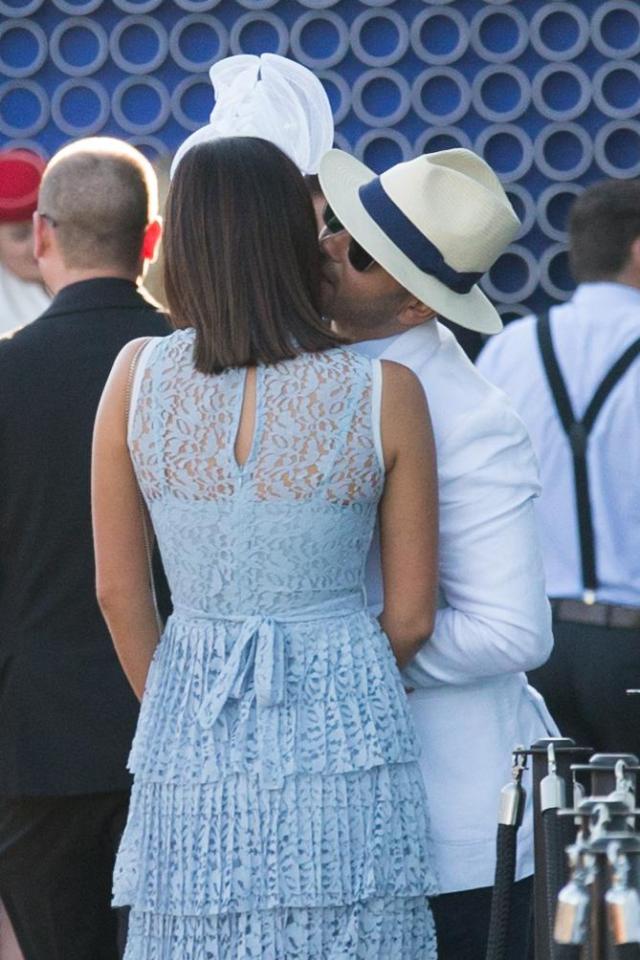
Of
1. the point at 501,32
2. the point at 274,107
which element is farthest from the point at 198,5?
the point at 274,107

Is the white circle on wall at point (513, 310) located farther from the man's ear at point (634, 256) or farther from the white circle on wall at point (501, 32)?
the man's ear at point (634, 256)

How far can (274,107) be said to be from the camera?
10.8 feet

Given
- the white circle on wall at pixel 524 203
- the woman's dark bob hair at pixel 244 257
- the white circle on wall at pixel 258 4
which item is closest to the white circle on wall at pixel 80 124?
the white circle on wall at pixel 258 4

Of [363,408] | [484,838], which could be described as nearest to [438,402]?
[363,408]

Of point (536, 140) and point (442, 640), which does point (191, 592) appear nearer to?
point (442, 640)

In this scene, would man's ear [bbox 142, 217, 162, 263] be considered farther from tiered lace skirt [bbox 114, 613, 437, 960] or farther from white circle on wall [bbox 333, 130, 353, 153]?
white circle on wall [bbox 333, 130, 353, 153]

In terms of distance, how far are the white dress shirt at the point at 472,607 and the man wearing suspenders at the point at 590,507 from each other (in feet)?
4.20

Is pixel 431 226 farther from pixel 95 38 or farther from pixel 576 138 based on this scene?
pixel 95 38

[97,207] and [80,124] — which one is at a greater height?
[80,124]

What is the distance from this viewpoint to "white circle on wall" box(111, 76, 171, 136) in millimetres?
4895

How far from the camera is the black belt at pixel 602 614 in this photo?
11.9 ft

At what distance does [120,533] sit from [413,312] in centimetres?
49

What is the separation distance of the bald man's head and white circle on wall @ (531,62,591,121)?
6.75 ft

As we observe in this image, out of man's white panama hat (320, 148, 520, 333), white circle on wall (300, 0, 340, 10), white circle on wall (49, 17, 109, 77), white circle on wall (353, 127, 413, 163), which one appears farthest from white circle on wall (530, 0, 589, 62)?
man's white panama hat (320, 148, 520, 333)
